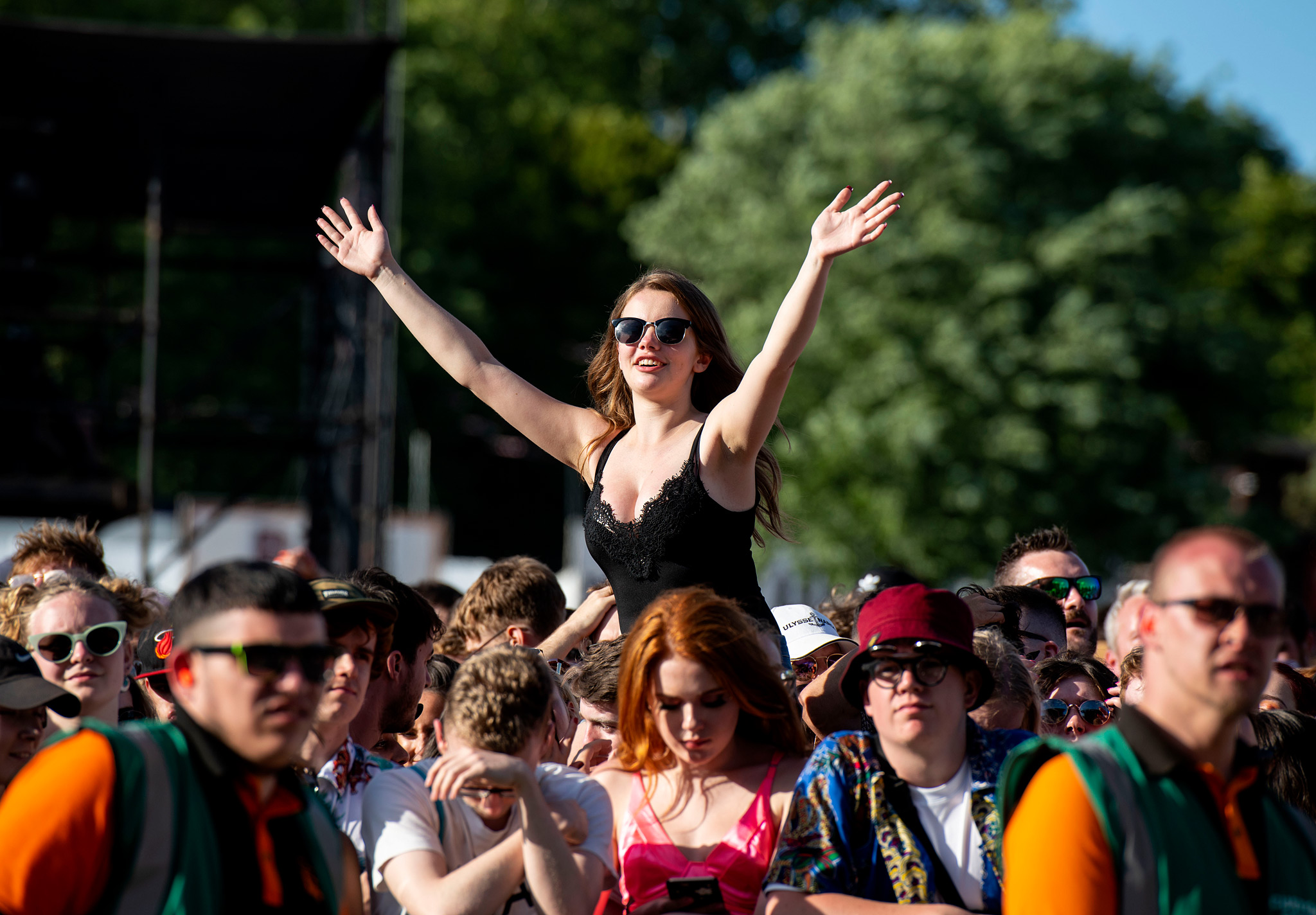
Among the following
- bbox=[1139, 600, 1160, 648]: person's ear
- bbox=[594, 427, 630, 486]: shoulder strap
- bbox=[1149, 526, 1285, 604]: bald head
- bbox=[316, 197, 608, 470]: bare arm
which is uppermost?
bbox=[316, 197, 608, 470]: bare arm

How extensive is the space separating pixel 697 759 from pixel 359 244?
5.84 ft

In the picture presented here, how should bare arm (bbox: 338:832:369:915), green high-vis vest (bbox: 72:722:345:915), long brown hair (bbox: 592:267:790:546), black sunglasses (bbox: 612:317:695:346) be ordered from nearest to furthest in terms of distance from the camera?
green high-vis vest (bbox: 72:722:345:915)
bare arm (bbox: 338:832:369:915)
black sunglasses (bbox: 612:317:695:346)
long brown hair (bbox: 592:267:790:546)

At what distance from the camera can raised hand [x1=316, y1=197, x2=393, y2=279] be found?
3879 millimetres

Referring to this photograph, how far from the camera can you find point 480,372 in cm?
373

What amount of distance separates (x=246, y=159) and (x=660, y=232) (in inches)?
514

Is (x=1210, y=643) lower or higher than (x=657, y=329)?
lower

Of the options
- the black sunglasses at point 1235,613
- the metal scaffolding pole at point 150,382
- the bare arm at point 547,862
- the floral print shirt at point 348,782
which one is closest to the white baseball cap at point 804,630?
the floral print shirt at point 348,782

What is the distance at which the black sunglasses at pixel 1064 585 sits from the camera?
511 centimetres

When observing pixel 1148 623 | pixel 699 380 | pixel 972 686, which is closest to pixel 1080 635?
pixel 699 380

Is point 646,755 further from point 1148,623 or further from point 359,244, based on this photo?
point 359,244

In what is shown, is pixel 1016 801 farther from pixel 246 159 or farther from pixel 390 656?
pixel 246 159

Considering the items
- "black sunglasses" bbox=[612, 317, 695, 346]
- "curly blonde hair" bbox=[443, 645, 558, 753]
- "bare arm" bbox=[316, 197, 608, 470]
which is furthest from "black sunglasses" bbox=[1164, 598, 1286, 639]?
"bare arm" bbox=[316, 197, 608, 470]

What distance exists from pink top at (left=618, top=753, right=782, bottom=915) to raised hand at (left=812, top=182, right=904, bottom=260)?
118 cm

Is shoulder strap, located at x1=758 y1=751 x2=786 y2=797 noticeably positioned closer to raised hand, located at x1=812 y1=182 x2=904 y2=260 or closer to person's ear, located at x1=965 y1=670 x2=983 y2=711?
person's ear, located at x1=965 y1=670 x2=983 y2=711
